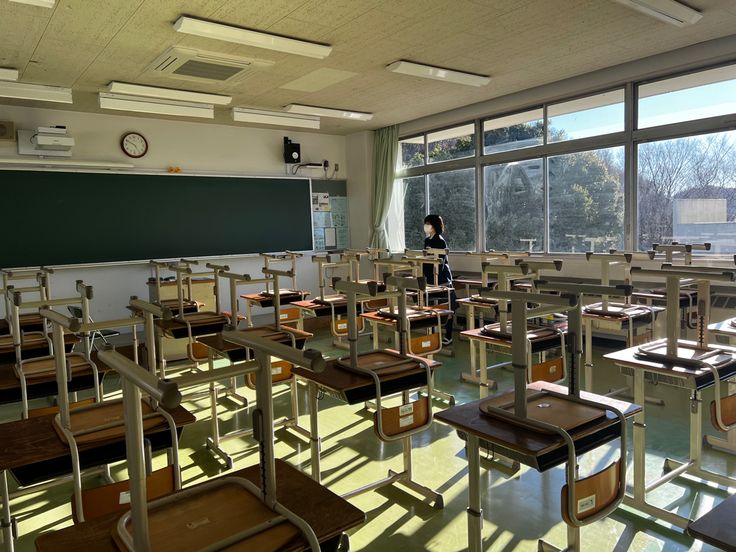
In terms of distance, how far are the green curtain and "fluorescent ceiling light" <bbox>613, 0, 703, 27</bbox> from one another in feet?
14.6

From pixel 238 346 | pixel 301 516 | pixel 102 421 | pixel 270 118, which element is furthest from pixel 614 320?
pixel 270 118

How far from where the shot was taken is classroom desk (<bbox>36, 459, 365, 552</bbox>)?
4.32 ft

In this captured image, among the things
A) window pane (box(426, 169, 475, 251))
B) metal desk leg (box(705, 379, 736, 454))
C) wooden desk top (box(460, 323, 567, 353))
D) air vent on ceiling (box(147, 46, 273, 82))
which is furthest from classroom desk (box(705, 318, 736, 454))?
window pane (box(426, 169, 475, 251))

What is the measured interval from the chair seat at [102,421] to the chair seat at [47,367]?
24.0 inches

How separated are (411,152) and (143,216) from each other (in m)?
3.89

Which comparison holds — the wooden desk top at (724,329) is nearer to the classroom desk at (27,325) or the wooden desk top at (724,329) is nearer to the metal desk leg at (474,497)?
the metal desk leg at (474,497)

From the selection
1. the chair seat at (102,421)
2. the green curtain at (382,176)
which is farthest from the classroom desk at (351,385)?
the green curtain at (382,176)

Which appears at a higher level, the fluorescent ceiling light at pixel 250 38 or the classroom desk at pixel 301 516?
the fluorescent ceiling light at pixel 250 38

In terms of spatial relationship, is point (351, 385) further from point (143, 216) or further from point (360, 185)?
point (360, 185)

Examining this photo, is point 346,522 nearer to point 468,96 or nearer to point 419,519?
point 419,519

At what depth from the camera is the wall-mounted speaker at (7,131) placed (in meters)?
5.88

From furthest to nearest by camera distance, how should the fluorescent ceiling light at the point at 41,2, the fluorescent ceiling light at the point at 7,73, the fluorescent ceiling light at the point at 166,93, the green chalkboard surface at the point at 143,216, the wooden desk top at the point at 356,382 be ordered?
the green chalkboard surface at the point at 143,216 < the fluorescent ceiling light at the point at 166,93 < the fluorescent ceiling light at the point at 7,73 < the fluorescent ceiling light at the point at 41,2 < the wooden desk top at the point at 356,382

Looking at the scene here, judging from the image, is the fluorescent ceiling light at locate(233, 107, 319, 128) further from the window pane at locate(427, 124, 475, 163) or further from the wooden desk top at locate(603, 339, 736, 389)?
the wooden desk top at locate(603, 339, 736, 389)

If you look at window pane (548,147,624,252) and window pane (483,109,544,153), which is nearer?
window pane (548,147,624,252)
